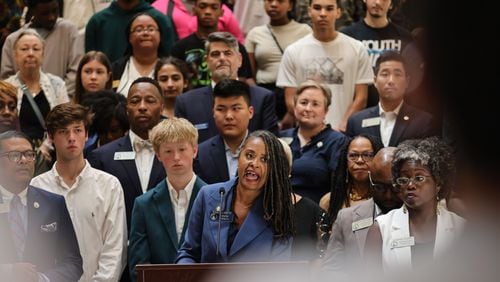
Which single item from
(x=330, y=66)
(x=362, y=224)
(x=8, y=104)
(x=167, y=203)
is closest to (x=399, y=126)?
(x=330, y=66)

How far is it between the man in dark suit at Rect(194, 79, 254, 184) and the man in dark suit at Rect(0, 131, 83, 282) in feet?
4.88

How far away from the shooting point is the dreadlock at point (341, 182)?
6.64 meters

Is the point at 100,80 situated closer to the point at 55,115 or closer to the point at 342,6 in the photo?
the point at 55,115

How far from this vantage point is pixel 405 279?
2.01ft

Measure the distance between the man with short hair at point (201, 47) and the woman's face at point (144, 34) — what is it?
0.29 metres

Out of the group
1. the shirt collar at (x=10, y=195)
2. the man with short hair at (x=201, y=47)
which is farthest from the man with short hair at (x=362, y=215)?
the man with short hair at (x=201, y=47)

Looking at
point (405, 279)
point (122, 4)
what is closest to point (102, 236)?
point (122, 4)

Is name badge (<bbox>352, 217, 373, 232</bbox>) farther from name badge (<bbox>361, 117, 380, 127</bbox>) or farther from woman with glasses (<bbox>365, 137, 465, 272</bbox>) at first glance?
name badge (<bbox>361, 117, 380, 127</bbox>)

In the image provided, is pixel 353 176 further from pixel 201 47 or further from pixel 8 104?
pixel 201 47

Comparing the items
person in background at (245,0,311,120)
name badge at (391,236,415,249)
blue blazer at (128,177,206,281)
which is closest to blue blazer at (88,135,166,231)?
blue blazer at (128,177,206,281)

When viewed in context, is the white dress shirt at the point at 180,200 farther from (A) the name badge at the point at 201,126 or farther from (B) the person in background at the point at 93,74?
(B) the person in background at the point at 93,74

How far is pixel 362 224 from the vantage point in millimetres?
5906

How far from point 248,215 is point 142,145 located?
1.84 m

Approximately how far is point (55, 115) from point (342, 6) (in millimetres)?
4710
